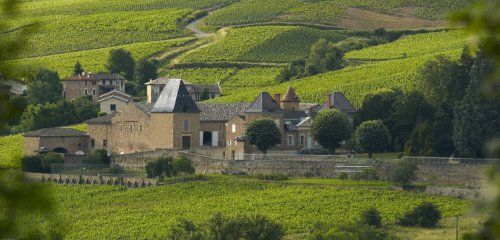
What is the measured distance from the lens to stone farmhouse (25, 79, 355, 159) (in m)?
60.8

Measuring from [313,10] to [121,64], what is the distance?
27.3 meters

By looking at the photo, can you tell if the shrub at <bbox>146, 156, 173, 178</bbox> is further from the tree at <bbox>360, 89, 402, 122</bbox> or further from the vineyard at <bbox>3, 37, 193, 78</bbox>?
the vineyard at <bbox>3, 37, 193, 78</bbox>

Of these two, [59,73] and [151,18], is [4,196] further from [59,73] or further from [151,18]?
[151,18]

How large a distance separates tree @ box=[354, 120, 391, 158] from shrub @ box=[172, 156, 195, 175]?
23.9 ft

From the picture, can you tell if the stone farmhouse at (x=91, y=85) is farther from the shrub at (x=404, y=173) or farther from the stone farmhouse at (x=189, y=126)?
the shrub at (x=404, y=173)

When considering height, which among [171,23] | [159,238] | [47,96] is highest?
[171,23]

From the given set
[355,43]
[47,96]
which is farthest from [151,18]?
[47,96]

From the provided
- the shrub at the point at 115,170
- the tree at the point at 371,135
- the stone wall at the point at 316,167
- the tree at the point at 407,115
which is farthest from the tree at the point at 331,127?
the shrub at the point at 115,170

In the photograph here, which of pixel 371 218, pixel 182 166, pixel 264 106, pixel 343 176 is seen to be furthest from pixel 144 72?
pixel 371 218

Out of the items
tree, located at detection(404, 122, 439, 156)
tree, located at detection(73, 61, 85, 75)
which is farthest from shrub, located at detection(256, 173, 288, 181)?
tree, located at detection(73, 61, 85, 75)

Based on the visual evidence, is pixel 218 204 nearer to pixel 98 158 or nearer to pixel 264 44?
pixel 98 158

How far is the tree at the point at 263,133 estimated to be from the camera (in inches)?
2267

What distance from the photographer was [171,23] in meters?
110

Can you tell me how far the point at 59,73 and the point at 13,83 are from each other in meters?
85.1
